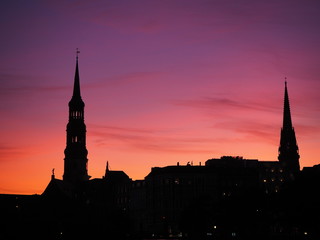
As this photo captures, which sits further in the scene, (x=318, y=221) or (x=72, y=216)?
(x=72, y=216)

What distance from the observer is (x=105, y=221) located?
190 meters

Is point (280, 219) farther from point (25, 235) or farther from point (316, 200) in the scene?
point (25, 235)

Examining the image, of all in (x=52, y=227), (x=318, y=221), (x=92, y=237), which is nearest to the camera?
(x=318, y=221)

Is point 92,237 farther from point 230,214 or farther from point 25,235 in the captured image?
point 230,214

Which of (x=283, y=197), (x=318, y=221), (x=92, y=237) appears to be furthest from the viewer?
(x=92, y=237)

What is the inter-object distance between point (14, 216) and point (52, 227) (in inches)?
509

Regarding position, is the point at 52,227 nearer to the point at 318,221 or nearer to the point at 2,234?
the point at 2,234

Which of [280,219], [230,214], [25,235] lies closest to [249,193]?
[230,214]

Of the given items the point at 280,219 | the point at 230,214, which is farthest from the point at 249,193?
the point at 280,219

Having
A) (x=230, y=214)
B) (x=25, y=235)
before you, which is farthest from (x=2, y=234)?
(x=230, y=214)

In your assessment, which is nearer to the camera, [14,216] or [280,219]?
[280,219]

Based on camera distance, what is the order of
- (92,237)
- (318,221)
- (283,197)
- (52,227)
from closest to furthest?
(318,221) < (283,197) < (92,237) < (52,227)

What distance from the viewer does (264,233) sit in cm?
19412

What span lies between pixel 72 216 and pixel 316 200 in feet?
235
